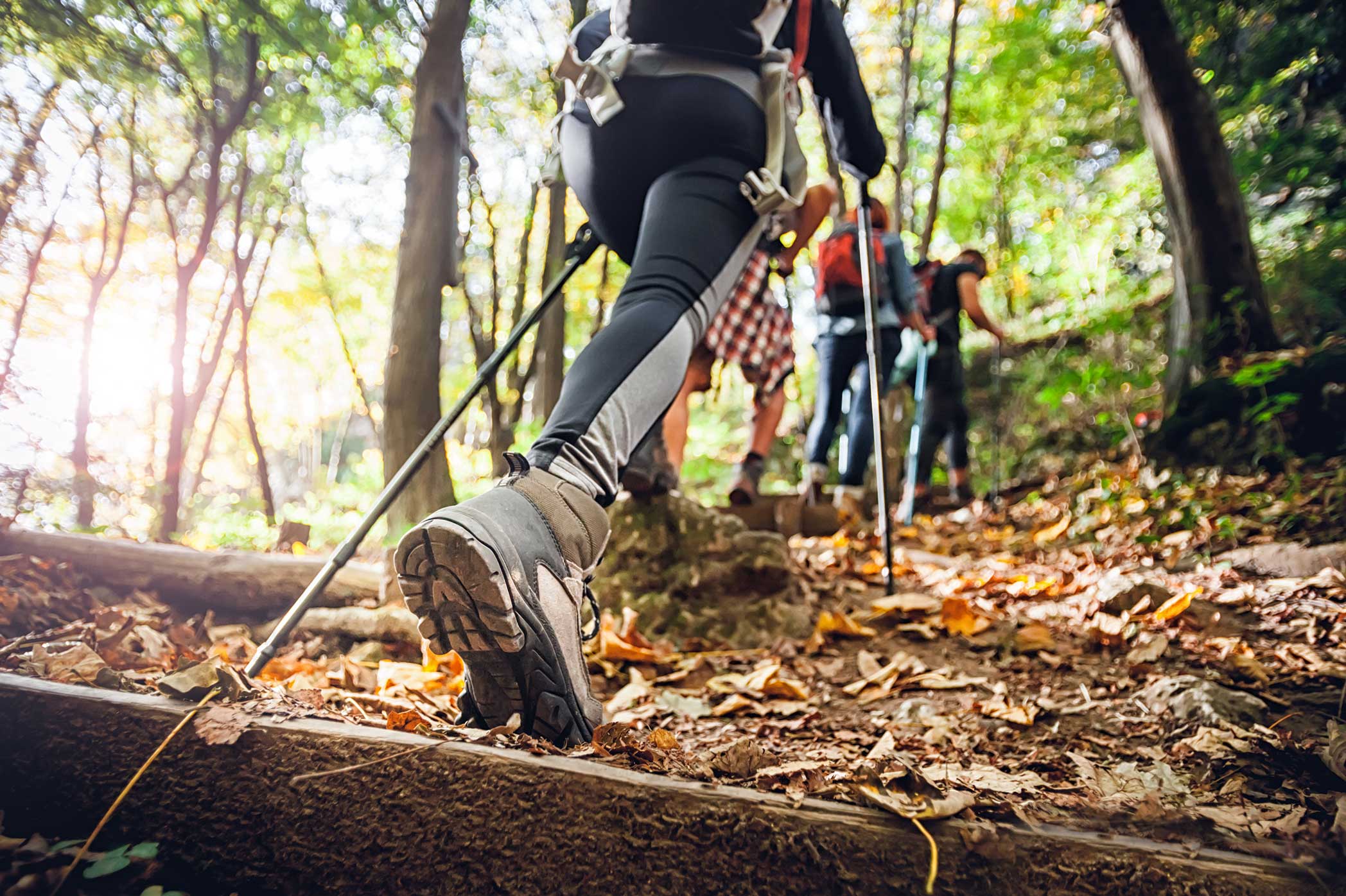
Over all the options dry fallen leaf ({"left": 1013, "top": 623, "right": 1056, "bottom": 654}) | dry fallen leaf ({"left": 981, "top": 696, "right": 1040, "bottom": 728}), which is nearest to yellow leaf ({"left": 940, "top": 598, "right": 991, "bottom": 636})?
dry fallen leaf ({"left": 1013, "top": 623, "right": 1056, "bottom": 654})

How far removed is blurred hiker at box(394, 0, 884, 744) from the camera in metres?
1.04

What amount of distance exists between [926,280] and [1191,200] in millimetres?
2214

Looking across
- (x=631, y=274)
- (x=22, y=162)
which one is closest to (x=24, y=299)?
(x=22, y=162)

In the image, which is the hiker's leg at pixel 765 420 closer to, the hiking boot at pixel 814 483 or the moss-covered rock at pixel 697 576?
the moss-covered rock at pixel 697 576

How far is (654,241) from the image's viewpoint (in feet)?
4.69

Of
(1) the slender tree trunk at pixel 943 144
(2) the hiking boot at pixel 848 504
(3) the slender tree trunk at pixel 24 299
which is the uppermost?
(1) the slender tree trunk at pixel 943 144

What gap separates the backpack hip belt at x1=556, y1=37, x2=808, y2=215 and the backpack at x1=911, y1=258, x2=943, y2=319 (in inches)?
198

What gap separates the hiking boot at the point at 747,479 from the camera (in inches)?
156

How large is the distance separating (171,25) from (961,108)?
1382 cm

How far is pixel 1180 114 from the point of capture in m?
4.48

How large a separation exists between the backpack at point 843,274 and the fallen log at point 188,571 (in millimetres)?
3709

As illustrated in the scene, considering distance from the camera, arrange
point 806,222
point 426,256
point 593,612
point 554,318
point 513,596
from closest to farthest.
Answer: point 513,596 < point 593,612 < point 806,222 < point 426,256 < point 554,318

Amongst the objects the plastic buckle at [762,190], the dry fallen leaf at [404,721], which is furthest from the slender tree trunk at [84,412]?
the plastic buckle at [762,190]

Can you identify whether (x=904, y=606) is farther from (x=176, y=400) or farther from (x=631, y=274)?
(x=176, y=400)
